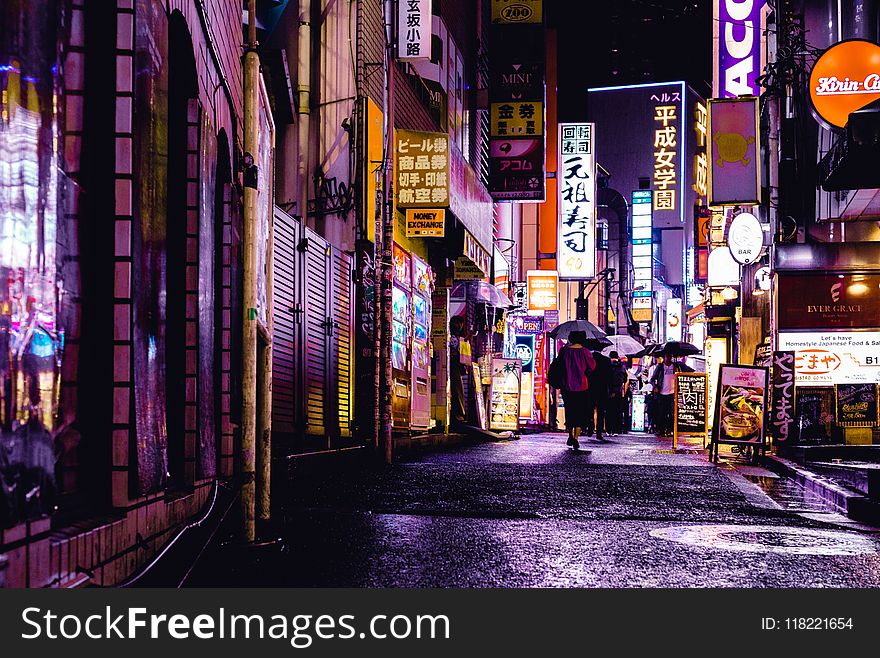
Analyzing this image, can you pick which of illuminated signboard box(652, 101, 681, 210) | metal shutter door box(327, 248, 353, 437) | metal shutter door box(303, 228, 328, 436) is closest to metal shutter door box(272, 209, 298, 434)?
metal shutter door box(303, 228, 328, 436)

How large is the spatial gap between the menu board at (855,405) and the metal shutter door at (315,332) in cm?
881

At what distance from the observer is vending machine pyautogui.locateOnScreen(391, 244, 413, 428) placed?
728 inches

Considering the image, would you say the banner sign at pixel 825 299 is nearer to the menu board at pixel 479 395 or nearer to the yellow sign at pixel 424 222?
the menu board at pixel 479 395

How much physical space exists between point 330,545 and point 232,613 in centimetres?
266

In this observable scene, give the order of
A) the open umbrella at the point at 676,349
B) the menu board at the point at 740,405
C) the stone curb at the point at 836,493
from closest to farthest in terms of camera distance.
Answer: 1. the stone curb at the point at 836,493
2. the menu board at the point at 740,405
3. the open umbrella at the point at 676,349

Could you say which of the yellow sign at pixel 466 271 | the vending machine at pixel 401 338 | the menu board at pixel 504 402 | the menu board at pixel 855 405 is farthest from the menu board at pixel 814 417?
the menu board at pixel 504 402

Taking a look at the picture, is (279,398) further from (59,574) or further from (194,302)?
(59,574)

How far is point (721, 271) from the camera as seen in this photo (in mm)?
32438

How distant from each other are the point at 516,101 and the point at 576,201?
40.3 ft

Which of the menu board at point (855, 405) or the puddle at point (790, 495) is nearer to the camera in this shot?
the puddle at point (790, 495)

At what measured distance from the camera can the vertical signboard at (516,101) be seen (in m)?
27.5

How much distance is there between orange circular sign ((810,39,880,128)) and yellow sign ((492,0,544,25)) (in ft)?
39.6

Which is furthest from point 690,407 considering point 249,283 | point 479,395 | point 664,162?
point 664,162

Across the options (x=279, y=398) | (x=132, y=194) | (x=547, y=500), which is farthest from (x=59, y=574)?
(x=279, y=398)
